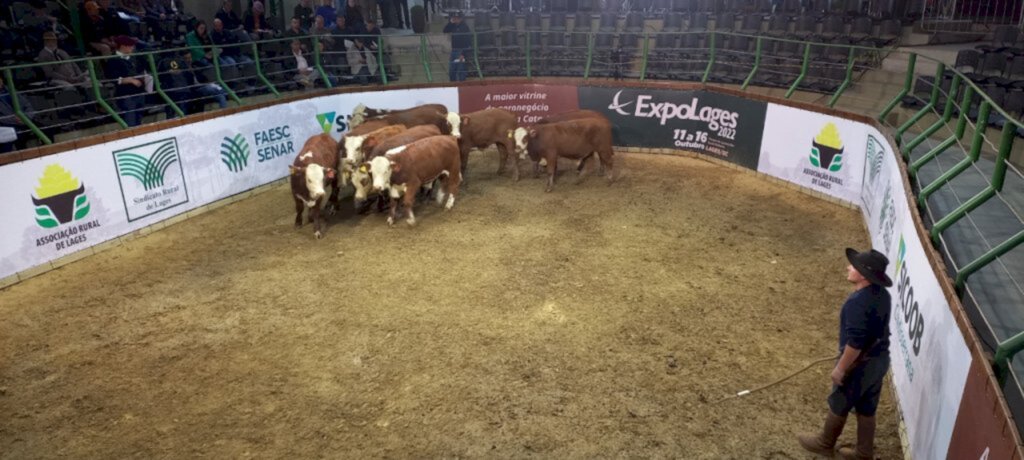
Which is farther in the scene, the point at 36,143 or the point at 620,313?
the point at 36,143

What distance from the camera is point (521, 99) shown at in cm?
1490

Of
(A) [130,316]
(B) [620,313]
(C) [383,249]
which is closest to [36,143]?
(A) [130,316]

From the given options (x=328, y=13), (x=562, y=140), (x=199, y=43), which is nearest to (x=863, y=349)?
(x=562, y=140)

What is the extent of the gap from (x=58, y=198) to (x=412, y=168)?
4691 millimetres

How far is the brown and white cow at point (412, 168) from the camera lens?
9.69 m

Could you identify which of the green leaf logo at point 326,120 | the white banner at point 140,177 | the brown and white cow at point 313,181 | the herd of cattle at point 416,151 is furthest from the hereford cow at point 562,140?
the white banner at point 140,177

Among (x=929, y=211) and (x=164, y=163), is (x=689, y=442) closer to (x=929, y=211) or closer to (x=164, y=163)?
(x=929, y=211)

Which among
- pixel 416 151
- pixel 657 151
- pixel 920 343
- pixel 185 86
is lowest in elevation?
pixel 657 151

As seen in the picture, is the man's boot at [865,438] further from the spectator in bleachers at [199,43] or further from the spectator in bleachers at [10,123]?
the spectator in bleachers at [199,43]

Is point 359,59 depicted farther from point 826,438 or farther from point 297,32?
point 826,438

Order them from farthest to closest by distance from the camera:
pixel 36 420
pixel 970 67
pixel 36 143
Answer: pixel 970 67 → pixel 36 143 → pixel 36 420

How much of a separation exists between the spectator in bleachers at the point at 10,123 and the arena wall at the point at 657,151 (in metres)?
0.54

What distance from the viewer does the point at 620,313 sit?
7156 millimetres

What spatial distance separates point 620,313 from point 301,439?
3.56 m
